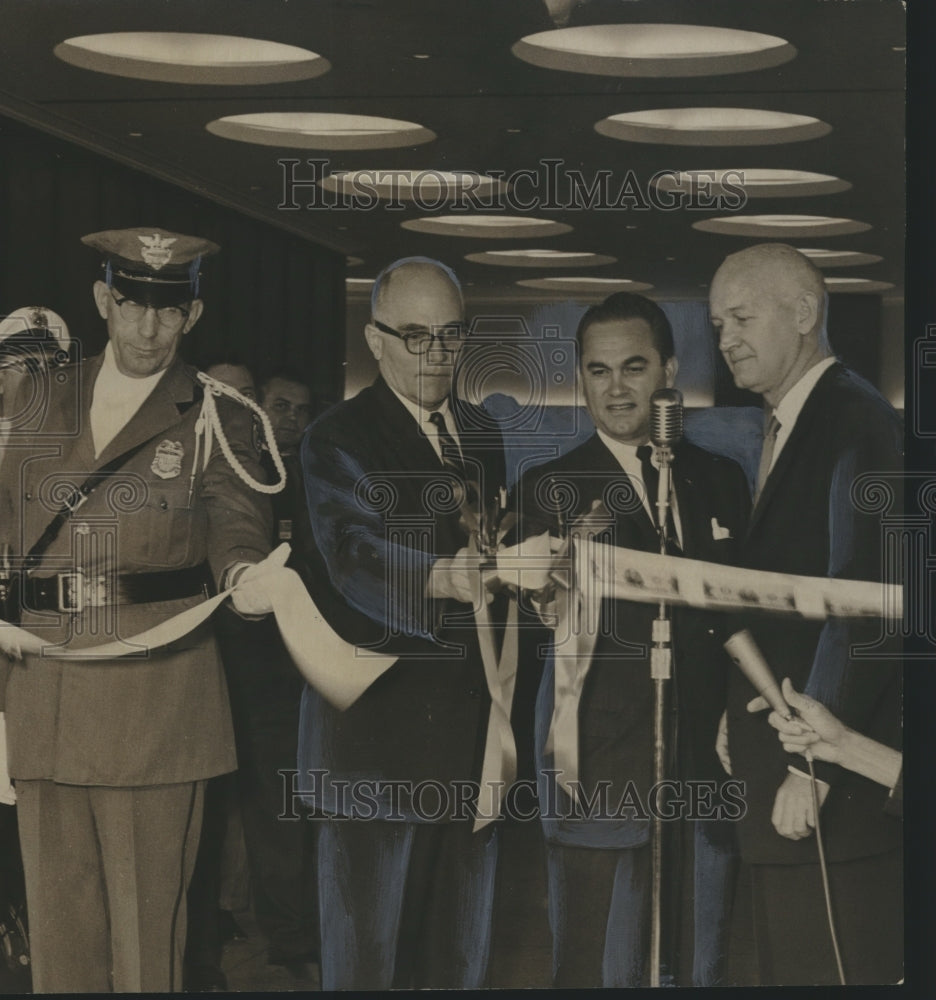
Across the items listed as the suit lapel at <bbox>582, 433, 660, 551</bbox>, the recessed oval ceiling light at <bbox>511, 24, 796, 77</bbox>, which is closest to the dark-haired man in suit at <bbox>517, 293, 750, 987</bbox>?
the suit lapel at <bbox>582, 433, 660, 551</bbox>

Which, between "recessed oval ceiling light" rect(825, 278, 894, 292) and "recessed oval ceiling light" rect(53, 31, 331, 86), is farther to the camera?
"recessed oval ceiling light" rect(825, 278, 894, 292)

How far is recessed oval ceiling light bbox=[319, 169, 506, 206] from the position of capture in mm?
3264

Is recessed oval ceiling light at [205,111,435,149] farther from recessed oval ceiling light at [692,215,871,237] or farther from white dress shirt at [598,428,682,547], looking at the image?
white dress shirt at [598,428,682,547]

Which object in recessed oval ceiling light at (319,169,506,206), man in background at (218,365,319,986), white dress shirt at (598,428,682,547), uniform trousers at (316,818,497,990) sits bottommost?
uniform trousers at (316,818,497,990)

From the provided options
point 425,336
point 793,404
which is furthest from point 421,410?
point 793,404

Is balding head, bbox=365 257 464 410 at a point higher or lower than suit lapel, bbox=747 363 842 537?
higher

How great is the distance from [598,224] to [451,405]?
0.52 meters

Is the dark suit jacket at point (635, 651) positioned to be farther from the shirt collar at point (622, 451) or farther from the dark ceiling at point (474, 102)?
the dark ceiling at point (474, 102)

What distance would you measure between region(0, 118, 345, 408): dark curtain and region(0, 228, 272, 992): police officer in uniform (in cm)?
4

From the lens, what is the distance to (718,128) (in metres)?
3.28

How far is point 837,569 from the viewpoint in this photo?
331 cm

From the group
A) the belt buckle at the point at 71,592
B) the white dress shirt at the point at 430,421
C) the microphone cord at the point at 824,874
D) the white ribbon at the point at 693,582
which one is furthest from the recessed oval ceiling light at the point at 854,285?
the belt buckle at the point at 71,592

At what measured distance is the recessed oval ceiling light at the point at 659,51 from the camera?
10.7 ft

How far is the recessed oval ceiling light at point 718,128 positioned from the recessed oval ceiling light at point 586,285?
12.3 inches
